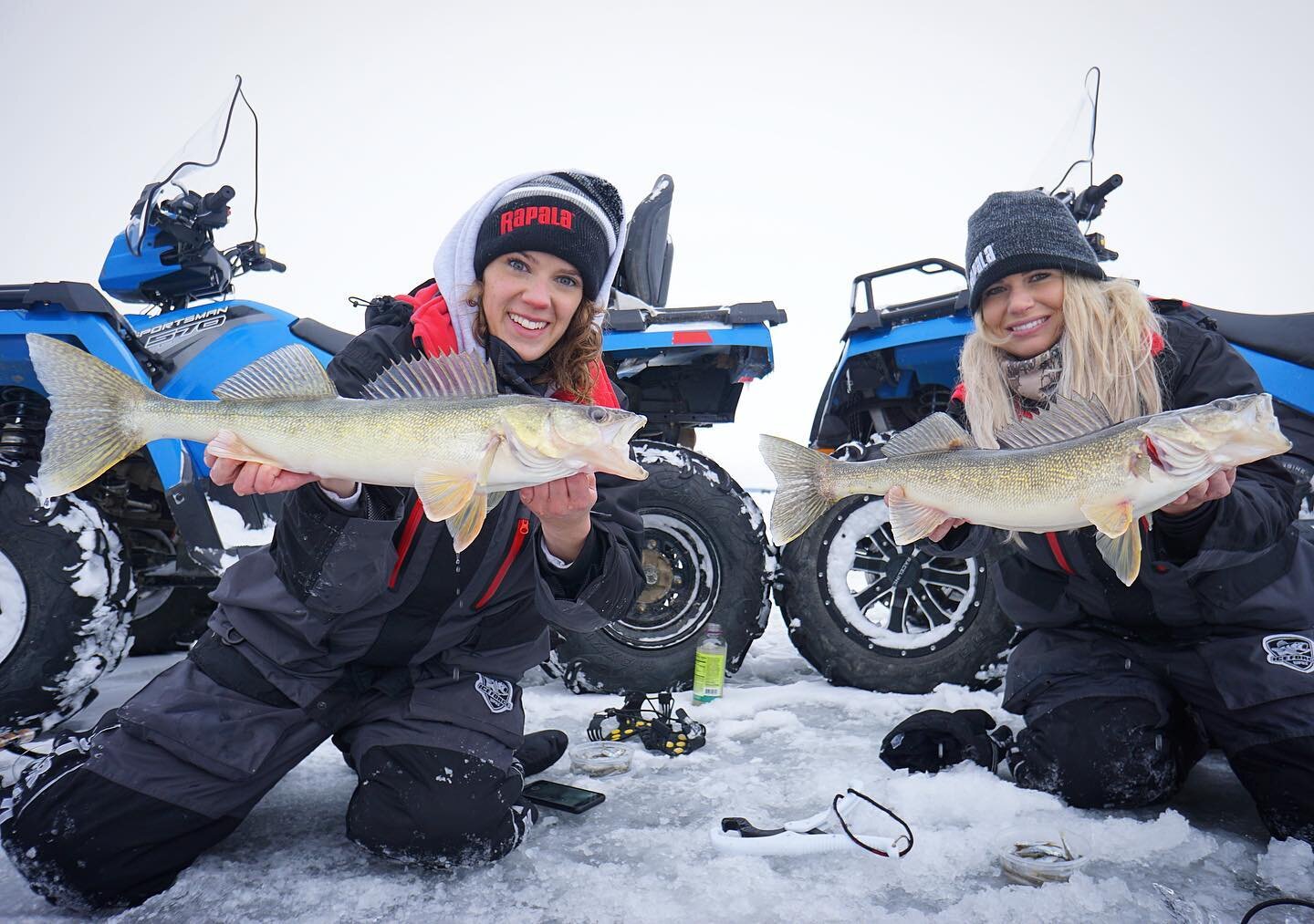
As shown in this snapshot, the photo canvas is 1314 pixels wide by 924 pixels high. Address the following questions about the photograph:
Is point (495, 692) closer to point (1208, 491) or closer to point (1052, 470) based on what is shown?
point (1052, 470)

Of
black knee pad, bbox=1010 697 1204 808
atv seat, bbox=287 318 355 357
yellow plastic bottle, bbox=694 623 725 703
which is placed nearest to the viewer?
black knee pad, bbox=1010 697 1204 808

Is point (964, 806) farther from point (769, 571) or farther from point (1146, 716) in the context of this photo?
point (769, 571)

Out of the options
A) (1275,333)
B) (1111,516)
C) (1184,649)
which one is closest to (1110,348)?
(1111,516)

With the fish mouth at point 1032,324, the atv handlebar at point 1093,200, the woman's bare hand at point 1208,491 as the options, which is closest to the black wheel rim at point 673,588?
the fish mouth at point 1032,324

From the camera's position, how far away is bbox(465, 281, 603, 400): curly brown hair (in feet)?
8.59

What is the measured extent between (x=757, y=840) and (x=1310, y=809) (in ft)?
5.48

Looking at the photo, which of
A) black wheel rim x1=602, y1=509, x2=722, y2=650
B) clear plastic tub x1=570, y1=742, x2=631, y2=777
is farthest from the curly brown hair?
black wheel rim x1=602, y1=509, x2=722, y2=650

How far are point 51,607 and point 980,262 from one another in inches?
152

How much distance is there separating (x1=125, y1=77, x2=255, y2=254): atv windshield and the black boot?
3.53 meters

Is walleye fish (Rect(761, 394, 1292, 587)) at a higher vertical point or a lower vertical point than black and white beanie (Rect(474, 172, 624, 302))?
lower

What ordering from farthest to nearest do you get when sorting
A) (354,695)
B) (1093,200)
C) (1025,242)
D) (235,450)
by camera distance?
(1093,200), (1025,242), (354,695), (235,450)

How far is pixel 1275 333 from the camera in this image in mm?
3621

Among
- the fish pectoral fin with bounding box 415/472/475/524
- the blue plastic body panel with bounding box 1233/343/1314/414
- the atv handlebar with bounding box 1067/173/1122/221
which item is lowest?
the fish pectoral fin with bounding box 415/472/475/524

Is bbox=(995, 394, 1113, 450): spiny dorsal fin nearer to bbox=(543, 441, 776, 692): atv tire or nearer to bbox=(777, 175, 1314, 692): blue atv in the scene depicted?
bbox=(777, 175, 1314, 692): blue atv
